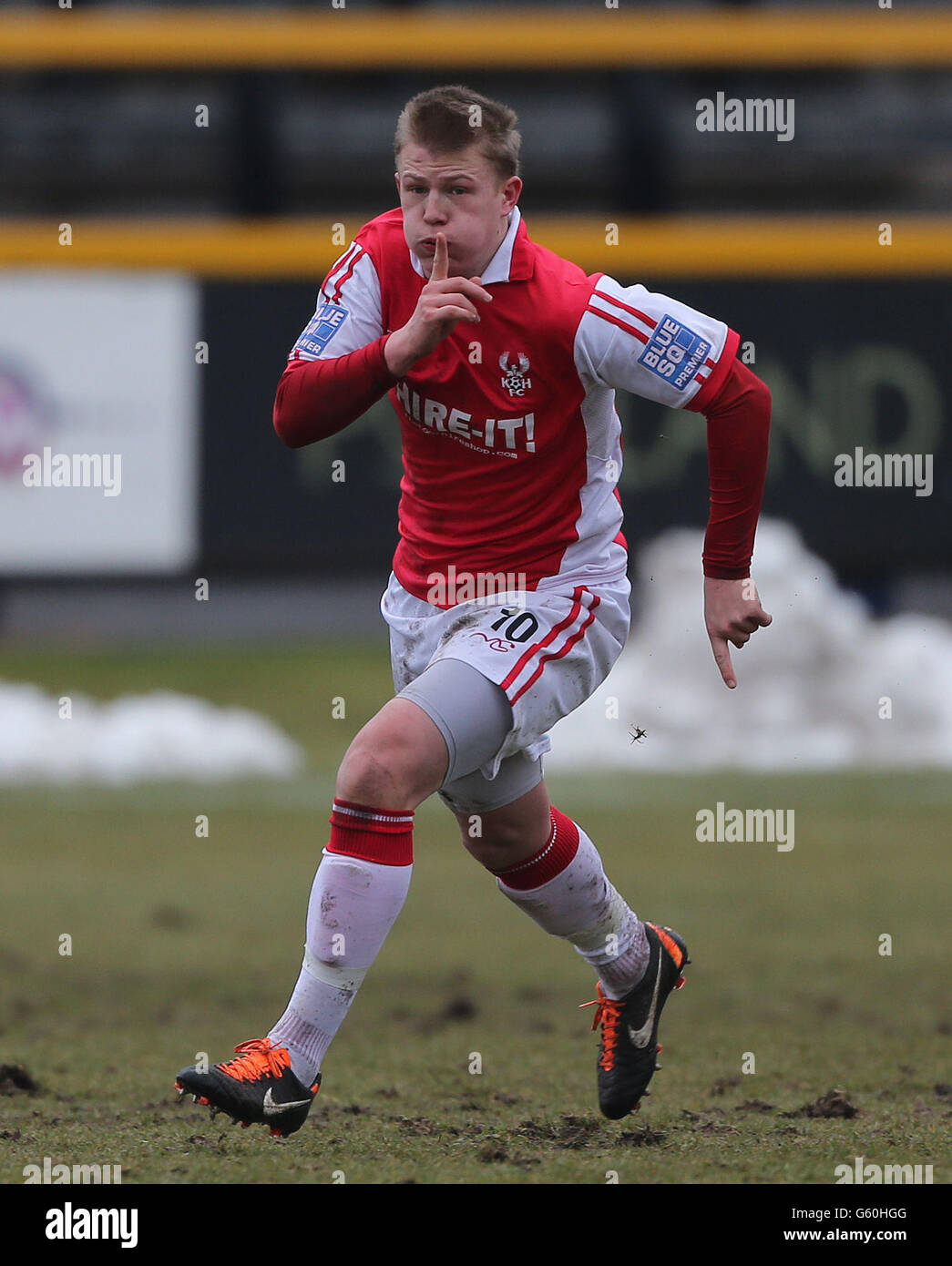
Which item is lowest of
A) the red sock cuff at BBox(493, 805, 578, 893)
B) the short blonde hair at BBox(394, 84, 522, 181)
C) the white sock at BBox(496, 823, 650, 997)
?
the white sock at BBox(496, 823, 650, 997)

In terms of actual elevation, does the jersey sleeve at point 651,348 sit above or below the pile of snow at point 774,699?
above

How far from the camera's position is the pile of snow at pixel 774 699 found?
11766 mm

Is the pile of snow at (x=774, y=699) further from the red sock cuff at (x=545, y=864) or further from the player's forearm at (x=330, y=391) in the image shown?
the player's forearm at (x=330, y=391)

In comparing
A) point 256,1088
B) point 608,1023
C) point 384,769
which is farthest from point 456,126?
point 608,1023

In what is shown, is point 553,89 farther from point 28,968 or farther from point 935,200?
point 28,968

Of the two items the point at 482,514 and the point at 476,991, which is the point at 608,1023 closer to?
the point at 482,514

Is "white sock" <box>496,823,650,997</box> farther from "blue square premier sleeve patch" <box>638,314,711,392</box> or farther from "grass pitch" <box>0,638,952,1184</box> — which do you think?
"blue square premier sleeve patch" <box>638,314,711,392</box>

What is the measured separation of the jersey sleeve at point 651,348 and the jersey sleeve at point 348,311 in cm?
46

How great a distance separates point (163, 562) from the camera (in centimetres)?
1247

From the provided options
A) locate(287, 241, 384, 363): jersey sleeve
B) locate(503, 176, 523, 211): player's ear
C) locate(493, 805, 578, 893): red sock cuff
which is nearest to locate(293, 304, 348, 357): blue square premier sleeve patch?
locate(287, 241, 384, 363): jersey sleeve

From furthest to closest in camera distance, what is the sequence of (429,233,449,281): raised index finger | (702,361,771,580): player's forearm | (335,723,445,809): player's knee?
(702,361,771,580): player's forearm, (429,233,449,281): raised index finger, (335,723,445,809): player's knee

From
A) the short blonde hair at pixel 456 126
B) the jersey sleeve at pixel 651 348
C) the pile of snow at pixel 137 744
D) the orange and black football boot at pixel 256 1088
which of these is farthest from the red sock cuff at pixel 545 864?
the pile of snow at pixel 137 744

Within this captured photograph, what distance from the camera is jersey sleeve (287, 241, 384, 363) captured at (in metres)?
4.29

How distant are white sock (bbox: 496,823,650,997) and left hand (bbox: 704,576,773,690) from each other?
2.00 ft
